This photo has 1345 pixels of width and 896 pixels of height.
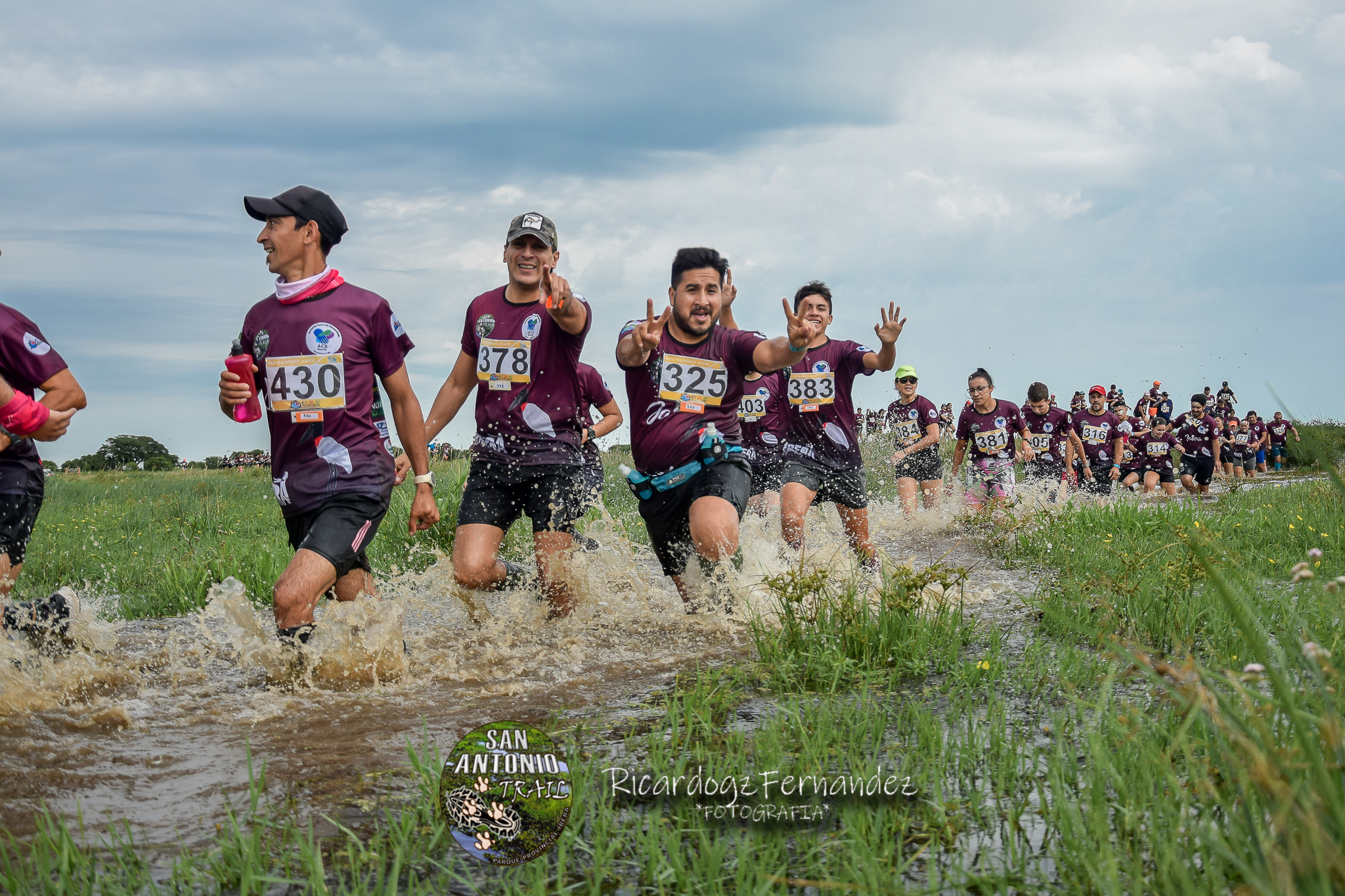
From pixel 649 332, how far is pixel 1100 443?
14.3 meters

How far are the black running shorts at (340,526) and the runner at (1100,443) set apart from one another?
15148 millimetres

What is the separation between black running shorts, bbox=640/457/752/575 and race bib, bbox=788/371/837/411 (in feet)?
9.01

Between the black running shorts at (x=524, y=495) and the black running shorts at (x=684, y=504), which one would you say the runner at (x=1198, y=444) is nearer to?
the black running shorts at (x=684, y=504)

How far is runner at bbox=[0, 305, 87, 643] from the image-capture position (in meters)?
4.79

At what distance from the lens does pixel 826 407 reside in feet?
27.9

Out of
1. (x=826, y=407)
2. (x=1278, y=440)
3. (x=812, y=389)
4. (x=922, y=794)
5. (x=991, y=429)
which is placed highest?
(x=1278, y=440)

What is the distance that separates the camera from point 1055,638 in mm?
5051

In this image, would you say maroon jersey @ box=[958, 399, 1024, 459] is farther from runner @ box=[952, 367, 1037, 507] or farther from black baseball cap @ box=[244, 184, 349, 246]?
black baseball cap @ box=[244, 184, 349, 246]

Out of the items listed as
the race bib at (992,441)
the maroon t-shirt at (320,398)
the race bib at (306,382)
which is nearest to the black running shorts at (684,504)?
the maroon t-shirt at (320,398)

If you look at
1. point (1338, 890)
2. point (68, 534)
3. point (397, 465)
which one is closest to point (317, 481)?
point (397, 465)

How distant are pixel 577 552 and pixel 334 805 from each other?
116 inches

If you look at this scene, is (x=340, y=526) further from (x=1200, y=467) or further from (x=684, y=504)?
(x=1200, y=467)

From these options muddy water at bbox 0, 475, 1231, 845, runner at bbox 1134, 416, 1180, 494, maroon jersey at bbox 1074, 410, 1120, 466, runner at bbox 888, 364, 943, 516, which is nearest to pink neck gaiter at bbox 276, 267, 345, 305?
muddy water at bbox 0, 475, 1231, 845

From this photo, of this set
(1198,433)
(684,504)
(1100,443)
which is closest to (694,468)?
(684,504)
